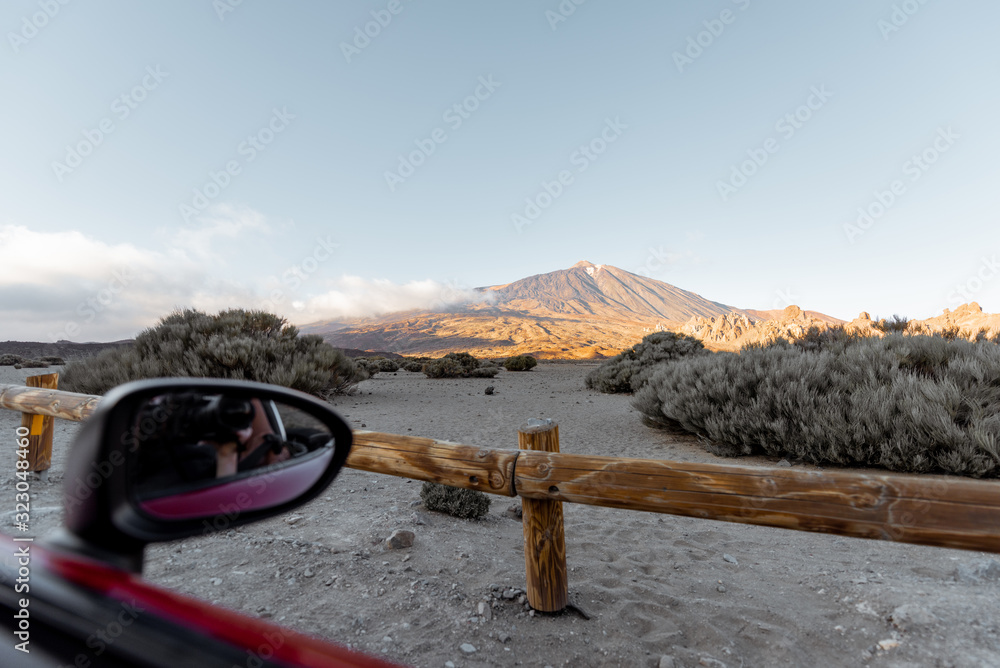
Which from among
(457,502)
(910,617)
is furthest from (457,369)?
(910,617)

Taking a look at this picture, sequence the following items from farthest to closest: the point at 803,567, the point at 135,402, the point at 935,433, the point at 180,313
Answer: the point at 180,313
the point at 935,433
the point at 803,567
the point at 135,402

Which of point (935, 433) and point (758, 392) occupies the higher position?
point (758, 392)

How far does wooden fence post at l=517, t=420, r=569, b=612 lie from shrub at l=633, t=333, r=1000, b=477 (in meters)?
4.95

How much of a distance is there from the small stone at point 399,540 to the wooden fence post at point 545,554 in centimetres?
125

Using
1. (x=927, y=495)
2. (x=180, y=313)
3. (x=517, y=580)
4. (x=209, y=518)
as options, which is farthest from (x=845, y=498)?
(x=180, y=313)

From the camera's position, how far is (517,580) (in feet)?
10.8

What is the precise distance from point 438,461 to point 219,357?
944cm

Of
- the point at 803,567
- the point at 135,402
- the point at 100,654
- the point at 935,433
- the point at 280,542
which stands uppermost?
the point at 135,402

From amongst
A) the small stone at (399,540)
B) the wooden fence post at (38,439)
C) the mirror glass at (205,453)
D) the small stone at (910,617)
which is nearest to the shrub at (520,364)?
the wooden fence post at (38,439)

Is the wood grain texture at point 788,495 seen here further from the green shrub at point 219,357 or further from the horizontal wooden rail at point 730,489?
the green shrub at point 219,357

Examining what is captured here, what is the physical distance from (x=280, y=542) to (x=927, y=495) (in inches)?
157

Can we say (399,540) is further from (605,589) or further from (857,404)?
(857,404)

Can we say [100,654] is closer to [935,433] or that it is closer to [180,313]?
[935,433]

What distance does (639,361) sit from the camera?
666 inches
